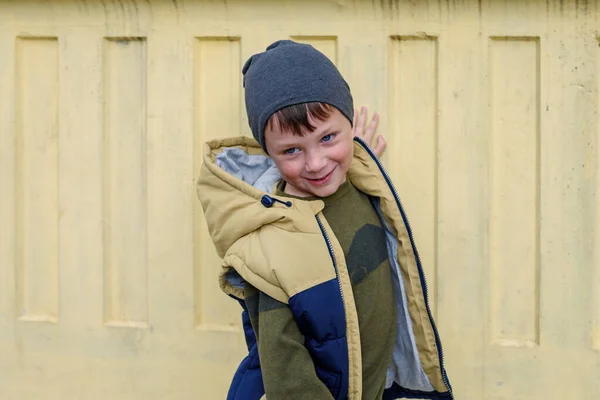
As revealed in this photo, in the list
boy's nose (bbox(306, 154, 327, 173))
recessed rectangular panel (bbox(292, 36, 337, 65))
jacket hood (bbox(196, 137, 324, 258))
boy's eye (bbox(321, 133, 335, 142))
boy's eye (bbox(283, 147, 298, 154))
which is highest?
recessed rectangular panel (bbox(292, 36, 337, 65))

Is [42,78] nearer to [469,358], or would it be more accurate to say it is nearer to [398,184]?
[398,184]

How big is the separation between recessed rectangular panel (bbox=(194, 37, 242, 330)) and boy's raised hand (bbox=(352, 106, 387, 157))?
388 mm

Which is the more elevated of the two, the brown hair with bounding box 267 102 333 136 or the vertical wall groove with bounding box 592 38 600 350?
→ the brown hair with bounding box 267 102 333 136

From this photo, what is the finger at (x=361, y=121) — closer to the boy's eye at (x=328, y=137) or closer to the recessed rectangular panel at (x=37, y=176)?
the boy's eye at (x=328, y=137)

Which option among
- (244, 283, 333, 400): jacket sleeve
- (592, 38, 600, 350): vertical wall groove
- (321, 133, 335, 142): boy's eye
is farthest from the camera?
(592, 38, 600, 350): vertical wall groove

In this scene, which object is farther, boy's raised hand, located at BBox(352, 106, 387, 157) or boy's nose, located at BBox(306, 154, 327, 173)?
boy's raised hand, located at BBox(352, 106, 387, 157)

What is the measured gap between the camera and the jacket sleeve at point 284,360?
1.63 metres

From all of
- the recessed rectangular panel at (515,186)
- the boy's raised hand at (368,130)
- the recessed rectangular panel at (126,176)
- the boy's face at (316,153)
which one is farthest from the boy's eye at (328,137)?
the recessed rectangular panel at (126,176)

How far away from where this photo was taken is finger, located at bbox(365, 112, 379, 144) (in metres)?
2.12

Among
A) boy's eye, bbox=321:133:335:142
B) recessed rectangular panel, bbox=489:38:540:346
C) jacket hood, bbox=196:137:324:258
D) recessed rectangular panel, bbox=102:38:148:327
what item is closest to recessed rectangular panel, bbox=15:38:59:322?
recessed rectangular panel, bbox=102:38:148:327

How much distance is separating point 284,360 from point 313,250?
0.89 feet

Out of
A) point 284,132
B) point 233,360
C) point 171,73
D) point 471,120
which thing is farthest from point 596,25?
point 233,360

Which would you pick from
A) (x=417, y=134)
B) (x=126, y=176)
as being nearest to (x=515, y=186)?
(x=417, y=134)

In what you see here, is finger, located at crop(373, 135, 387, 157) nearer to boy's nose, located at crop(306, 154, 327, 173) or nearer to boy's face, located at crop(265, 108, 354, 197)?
boy's face, located at crop(265, 108, 354, 197)
